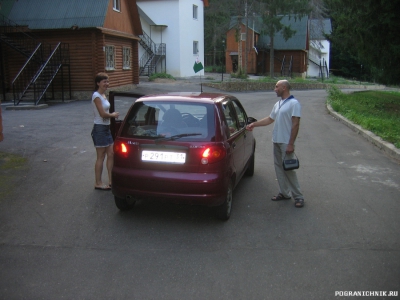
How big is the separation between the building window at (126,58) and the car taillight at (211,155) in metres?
23.1

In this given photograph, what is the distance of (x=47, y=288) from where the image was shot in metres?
3.99

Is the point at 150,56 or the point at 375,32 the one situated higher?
the point at 150,56

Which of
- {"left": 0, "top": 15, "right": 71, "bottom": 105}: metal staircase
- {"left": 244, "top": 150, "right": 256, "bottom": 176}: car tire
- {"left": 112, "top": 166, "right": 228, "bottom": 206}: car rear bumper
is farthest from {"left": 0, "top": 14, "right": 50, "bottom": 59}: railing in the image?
{"left": 112, "top": 166, "right": 228, "bottom": 206}: car rear bumper

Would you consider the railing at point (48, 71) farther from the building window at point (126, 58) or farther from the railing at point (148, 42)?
the railing at point (148, 42)

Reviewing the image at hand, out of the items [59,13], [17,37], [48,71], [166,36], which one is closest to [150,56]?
[166,36]

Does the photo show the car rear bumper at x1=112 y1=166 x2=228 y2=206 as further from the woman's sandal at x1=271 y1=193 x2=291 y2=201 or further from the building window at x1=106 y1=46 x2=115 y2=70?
the building window at x1=106 y1=46 x2=115 y2=70

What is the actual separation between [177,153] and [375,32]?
667 inches

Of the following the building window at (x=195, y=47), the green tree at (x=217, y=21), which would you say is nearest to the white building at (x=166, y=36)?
the building window at (x=195, y=47)

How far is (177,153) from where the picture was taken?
17.7 ft

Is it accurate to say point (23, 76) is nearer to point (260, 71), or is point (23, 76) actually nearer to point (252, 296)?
point (252, 296)

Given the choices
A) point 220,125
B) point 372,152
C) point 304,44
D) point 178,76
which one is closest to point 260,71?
point 304,44

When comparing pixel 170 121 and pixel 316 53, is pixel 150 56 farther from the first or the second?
pixel 170 121

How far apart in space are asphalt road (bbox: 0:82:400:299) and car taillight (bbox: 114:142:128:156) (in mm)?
885

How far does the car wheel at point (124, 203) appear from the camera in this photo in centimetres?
596
